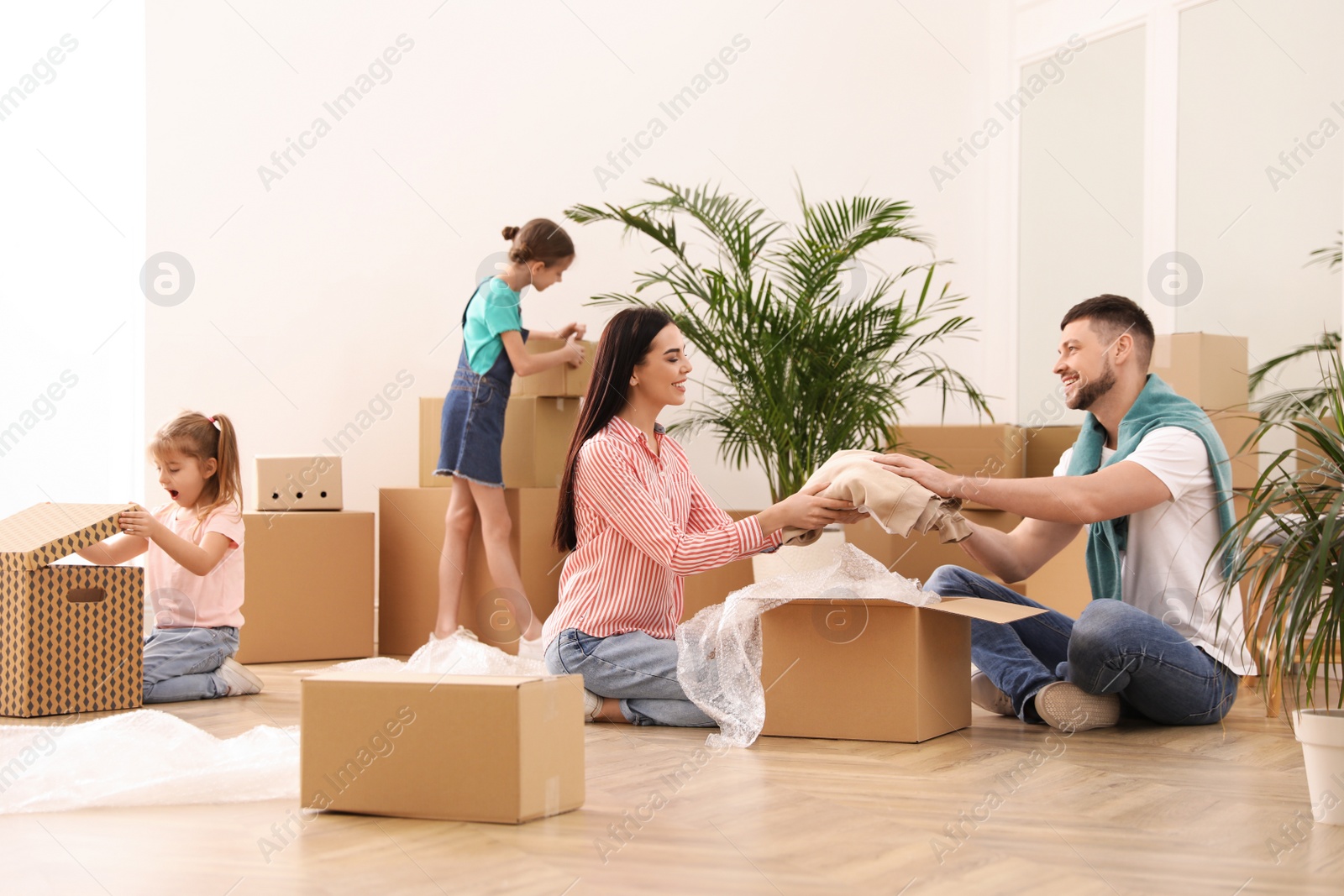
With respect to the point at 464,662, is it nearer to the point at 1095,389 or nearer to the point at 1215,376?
the point at 1095,389

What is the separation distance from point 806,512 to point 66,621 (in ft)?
5.44

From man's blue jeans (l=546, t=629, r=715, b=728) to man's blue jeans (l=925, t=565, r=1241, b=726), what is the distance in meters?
0.56

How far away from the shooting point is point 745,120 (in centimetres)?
548

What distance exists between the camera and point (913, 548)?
416 cm

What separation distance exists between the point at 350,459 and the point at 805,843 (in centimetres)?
352

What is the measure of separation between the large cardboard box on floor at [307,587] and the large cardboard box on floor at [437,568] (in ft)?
0.58

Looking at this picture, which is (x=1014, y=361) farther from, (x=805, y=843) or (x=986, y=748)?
(x=805, y=843)

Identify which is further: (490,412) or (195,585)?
(490,412)

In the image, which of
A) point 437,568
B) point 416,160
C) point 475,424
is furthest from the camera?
point 416,160

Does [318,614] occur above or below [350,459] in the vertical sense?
below

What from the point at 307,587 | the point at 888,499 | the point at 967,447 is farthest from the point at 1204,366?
the point at 307,587

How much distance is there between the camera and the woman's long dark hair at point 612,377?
8.66 ft

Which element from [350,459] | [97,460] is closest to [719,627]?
[350,459]

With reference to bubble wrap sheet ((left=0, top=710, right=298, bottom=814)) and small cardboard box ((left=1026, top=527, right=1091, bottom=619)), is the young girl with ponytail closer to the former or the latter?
bubble wrap sheet ((left=0, top=710, right=298, bottom=814))
